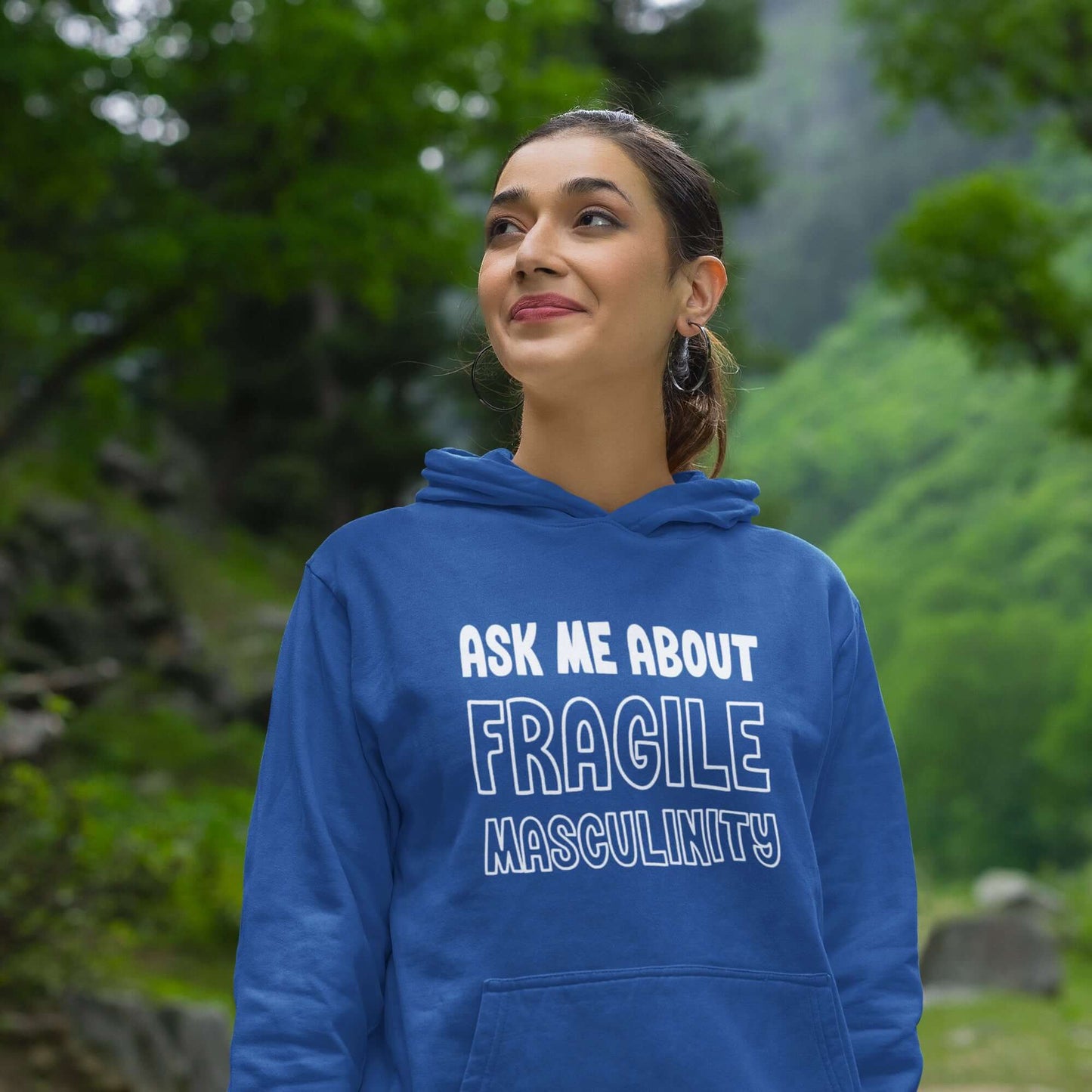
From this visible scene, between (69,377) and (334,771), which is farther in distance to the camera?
(69,377)

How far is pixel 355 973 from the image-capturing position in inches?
64.6

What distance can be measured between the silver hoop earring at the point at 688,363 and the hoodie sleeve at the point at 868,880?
361 mm

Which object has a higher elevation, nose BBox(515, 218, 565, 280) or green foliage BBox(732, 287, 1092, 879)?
green foliage BBox(732, 287, 1092, 879)

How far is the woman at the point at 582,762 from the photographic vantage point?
1.62m

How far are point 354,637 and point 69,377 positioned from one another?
966 centimetres

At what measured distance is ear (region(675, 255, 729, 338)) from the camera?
1956 millimetres

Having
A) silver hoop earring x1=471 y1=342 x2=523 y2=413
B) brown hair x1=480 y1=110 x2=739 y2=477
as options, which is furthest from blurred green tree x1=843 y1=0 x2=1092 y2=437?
brown hair x1=480 y1=110 x2=739 y2=477

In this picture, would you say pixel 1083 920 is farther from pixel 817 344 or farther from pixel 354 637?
Answer: pixel 817 344

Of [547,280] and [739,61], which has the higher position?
[739,61]

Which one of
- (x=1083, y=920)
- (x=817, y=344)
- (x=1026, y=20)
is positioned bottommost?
(x=1083, y=920)

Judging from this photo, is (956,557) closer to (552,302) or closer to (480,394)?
(480,394)

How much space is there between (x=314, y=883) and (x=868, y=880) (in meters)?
0.69

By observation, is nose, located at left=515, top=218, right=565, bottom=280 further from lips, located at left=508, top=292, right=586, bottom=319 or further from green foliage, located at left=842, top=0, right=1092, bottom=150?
green foliage, located at left=842, top=0, right=1092, bottom=150

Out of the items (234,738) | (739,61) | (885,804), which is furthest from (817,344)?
(885,804)
